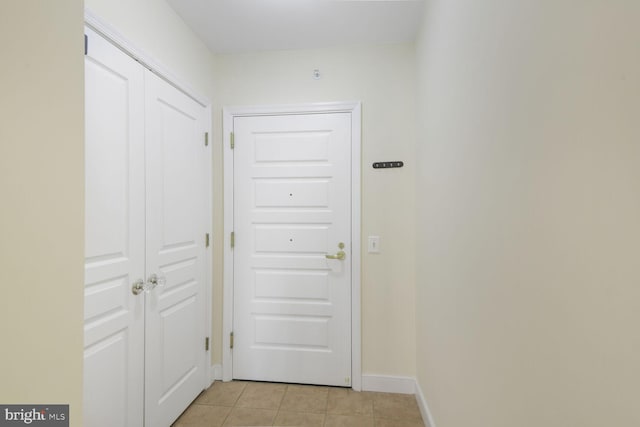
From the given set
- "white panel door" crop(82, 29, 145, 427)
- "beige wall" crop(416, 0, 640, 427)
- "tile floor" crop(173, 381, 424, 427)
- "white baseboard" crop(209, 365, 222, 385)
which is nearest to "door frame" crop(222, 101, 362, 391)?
"white baseboard" crop(209, 365, 222, 385)

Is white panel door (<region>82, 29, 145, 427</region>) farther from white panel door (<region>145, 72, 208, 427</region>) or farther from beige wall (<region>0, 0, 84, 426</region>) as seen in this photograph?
beige wall (<region>0, 0, 84, 426</region>)

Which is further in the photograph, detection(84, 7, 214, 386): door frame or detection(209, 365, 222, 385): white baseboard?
detection(209, 365, 222, 385): white baseboard

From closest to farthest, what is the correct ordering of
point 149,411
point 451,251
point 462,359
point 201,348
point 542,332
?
point 542,332
point 462,359
point 451,251
point 149,411
point 201,348

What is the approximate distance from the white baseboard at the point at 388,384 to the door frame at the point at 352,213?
6 cm

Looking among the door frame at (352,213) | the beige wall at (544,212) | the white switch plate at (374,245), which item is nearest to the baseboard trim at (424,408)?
the door frame at (352,213)

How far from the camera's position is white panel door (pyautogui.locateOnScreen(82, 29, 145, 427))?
4.34ft

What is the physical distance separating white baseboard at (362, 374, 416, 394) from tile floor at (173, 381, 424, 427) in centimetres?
4

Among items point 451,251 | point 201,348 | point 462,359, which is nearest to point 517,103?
point 451,251

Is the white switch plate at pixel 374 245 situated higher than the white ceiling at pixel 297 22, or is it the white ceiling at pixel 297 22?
the white ceiling at pixel 297 22

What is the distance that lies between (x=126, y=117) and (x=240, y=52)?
1236 millimetres

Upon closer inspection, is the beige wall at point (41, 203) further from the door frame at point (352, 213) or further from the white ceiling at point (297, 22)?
the door frame at point (352, 213)

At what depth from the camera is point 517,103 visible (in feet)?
2.54

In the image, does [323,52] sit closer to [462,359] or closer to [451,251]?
[451,251]

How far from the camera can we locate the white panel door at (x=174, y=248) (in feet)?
5.61
